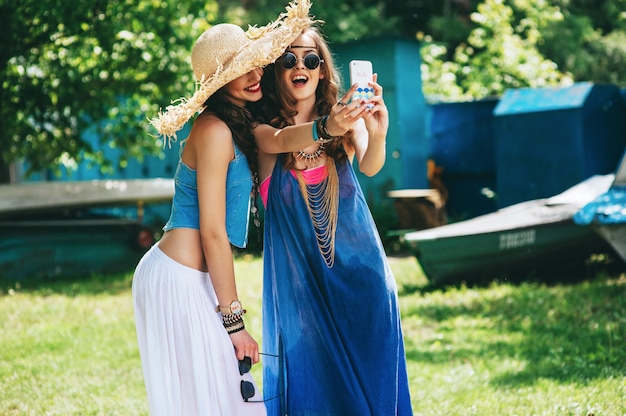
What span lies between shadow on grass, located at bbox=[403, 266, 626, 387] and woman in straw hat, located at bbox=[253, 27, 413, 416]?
211 centimetres

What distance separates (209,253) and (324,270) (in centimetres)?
46

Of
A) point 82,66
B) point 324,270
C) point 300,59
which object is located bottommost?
point 324,270

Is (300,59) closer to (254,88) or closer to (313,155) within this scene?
(254,88)

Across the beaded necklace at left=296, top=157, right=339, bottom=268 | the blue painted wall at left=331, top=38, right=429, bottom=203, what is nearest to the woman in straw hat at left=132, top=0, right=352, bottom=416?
the beaded necklace at left=296, top=157, right=339, bottom=268

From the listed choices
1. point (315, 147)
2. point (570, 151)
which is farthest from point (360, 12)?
point (315, 147)

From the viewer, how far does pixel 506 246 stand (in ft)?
25.9

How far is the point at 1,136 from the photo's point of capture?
10.1 meters

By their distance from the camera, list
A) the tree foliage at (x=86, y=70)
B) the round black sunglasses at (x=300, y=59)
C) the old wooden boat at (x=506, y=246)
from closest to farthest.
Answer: the round black sunglasses at (x=300, y=59), the old wooden boat at (x=506, y=246), the tree foliage at (x=86, y=70)

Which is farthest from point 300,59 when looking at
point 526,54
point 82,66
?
point 526,54

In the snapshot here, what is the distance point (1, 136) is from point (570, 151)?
22.9 feet

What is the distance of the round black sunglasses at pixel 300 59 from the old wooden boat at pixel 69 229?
24.9ft

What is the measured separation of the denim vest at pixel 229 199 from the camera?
9.77 ft

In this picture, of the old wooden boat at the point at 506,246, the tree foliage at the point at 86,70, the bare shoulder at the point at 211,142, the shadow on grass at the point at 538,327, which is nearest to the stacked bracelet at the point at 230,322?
the bare shoulder at the point at 211,142

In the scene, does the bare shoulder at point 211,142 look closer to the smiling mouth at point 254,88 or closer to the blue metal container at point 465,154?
the smiling mouth at point 254,88
